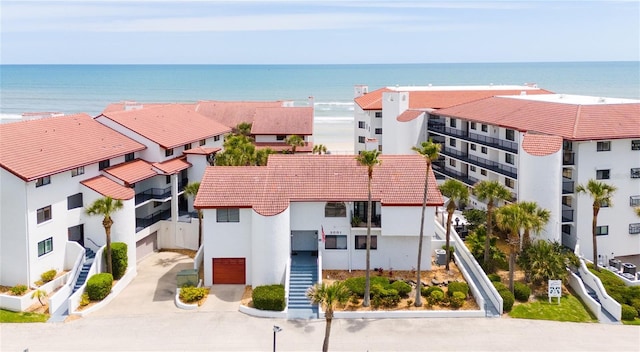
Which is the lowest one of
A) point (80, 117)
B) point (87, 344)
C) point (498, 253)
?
point (87, 344)

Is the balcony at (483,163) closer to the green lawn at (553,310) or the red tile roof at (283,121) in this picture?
the green lawn at (553,310)

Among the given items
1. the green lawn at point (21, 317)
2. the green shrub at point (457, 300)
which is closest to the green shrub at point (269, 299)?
the green shrub at point (457, 300)

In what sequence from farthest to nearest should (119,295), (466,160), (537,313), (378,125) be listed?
(378,125) < (466,160) < (119,295) < (537,313)

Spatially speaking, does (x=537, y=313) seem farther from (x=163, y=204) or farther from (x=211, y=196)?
(x=163, y=204)

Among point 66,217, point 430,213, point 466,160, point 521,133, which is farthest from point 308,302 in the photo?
point 466,160

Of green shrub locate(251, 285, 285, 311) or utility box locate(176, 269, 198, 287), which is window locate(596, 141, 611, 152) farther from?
utility box locate(176, 269, 198, 287)

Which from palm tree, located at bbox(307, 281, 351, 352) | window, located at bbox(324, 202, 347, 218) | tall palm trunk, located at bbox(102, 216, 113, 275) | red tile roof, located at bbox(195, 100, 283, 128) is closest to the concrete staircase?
window, located at bbox(324, 202, 347, 218)
